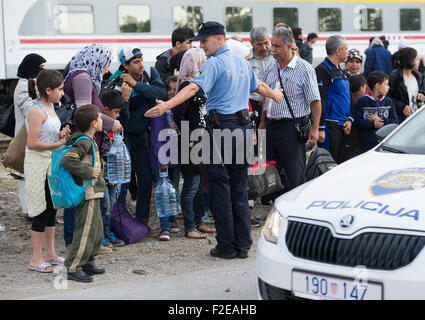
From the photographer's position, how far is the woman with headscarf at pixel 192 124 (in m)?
6.71

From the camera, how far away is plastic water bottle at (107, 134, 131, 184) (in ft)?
21.1

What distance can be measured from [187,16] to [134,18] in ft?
4.41

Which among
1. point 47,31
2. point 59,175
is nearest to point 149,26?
point 47,31

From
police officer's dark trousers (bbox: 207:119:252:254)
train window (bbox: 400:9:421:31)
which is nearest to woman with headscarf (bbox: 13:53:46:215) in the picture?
police officer's dark trousers (bbox: 207:119:252:254)

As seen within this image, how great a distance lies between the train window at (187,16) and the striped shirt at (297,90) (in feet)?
34.8

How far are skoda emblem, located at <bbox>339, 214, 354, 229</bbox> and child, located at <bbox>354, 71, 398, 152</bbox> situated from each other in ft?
13.7

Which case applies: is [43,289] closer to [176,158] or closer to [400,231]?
[176,158]

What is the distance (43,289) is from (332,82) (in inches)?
155

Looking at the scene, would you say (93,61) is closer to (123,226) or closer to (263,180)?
(123,226)

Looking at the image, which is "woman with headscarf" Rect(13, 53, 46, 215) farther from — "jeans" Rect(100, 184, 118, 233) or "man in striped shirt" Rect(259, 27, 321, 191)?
"man in striped shirt" Rect(259, 27, 321, 191)

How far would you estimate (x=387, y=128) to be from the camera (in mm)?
5230

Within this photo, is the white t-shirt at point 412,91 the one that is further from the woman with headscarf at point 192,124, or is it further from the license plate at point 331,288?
the license plate at point 331,288

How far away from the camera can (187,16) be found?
17297mm

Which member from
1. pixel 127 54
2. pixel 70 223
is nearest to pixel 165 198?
pixel 70 223
